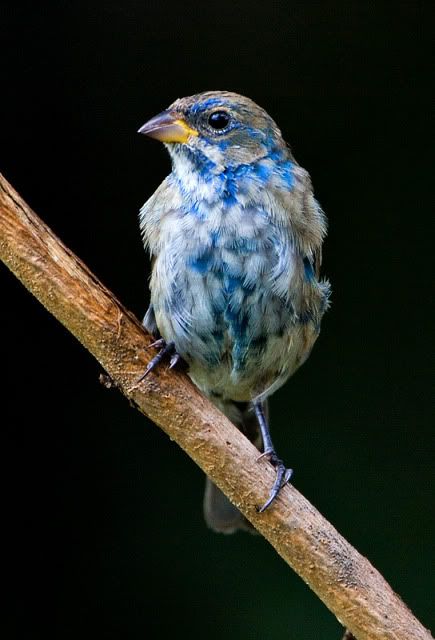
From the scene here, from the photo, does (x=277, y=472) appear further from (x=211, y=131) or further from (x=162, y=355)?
(x=211, y=131)

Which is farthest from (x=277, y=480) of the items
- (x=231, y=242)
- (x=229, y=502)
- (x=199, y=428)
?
(x=229, y=502)

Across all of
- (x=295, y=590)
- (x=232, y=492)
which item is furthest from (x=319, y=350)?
(x=232, y=492)

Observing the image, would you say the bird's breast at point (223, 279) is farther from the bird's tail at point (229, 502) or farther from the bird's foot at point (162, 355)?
the bird's tail at point (229, 502)

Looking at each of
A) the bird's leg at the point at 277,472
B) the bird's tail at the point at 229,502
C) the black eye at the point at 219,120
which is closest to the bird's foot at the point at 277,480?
the bird's leg at the point at 277,472

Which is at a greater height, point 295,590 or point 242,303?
point 242,303

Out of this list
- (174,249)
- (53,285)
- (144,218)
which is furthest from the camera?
(144,218)

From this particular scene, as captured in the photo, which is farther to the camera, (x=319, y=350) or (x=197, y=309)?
(x=319, y=350)

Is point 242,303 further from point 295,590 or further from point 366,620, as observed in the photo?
point 295,590
